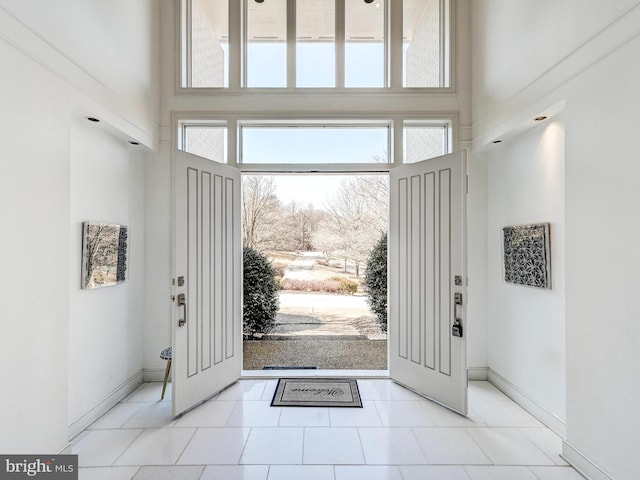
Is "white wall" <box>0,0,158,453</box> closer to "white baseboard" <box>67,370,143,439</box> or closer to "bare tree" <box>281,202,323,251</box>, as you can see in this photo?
"white baseboard" <box>67,370,143,439</box>

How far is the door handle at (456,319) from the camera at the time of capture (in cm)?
308

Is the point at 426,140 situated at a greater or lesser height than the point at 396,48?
lesser

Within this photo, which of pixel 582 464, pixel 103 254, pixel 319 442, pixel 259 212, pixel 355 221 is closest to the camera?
pixel 582 464

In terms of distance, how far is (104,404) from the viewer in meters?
3.08

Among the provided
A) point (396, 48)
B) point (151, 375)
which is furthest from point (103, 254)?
point (396, 48)

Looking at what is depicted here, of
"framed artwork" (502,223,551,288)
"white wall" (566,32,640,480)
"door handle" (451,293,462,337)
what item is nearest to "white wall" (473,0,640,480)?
"white wall" (566,32,640,480)

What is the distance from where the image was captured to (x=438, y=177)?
10.8ft

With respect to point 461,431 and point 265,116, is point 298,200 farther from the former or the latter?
point 461,431

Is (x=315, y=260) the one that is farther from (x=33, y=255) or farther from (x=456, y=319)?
(x=33, y=255)

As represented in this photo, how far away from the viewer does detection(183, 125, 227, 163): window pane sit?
13.0ft

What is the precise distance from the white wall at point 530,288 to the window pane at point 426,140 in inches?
21.2

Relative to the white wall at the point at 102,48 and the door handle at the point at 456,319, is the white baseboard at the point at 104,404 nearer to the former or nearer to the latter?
the white wall at the point at 102,48

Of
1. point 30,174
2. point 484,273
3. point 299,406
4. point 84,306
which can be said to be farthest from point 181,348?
point 484,273

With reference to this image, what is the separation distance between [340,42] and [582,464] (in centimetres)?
426
